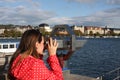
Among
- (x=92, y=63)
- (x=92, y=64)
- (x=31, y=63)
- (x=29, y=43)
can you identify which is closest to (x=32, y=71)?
(x=31, y=63)

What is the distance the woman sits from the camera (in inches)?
111

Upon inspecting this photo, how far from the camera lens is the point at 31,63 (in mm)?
2846

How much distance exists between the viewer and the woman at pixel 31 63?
2.82 meters

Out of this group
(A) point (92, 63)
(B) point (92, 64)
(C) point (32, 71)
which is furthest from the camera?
(A) point (92, 63)

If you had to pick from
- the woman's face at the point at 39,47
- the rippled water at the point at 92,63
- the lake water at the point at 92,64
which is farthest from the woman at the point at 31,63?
the rippled water at the point at 92,63

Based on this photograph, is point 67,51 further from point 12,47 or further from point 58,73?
point 12,47

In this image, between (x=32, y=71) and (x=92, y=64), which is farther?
(x=92, y=64)

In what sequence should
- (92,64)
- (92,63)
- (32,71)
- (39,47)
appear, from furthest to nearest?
(92,63), (92,64), (39,47), (32,71)

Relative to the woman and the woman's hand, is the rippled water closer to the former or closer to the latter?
the woman's hand

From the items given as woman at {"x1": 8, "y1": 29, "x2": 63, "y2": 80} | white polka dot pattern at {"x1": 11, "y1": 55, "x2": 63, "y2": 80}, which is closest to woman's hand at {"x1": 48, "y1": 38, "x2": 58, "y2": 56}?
woman at {"x1": 8, "y1": 29, "x2": 63, "y2": 80}

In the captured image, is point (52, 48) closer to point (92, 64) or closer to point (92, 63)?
point (92, 64)

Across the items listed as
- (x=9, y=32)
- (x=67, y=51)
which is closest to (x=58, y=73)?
(x=67, y=51)

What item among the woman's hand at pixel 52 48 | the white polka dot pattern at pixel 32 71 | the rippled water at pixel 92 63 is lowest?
the rippled water at pixel 92 63

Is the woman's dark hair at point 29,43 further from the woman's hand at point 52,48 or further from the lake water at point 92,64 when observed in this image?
the lake water at point 92,64
